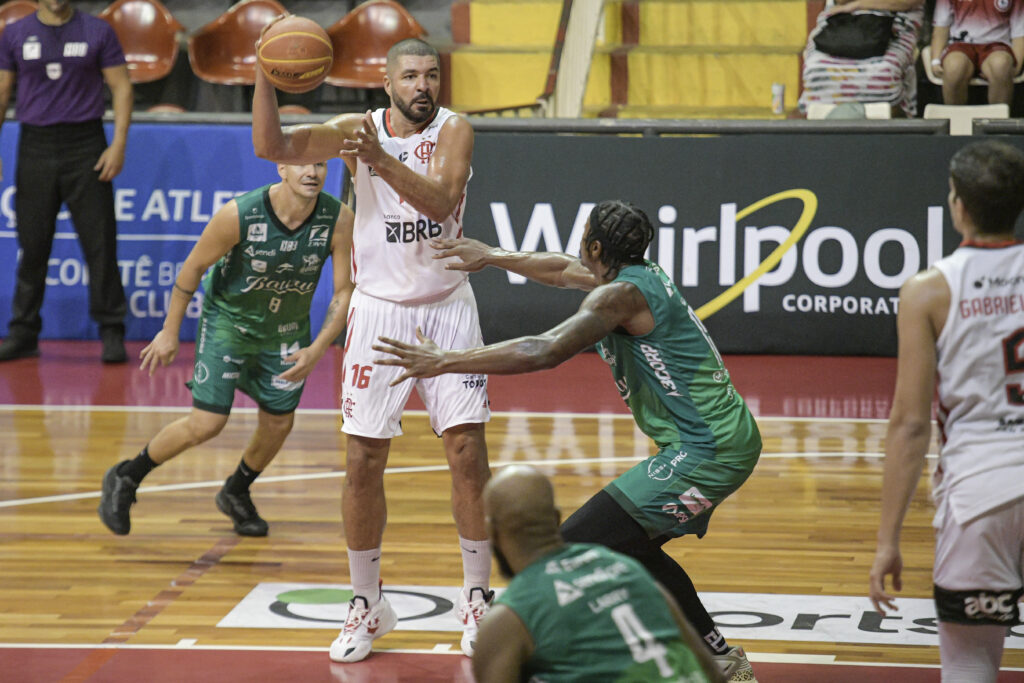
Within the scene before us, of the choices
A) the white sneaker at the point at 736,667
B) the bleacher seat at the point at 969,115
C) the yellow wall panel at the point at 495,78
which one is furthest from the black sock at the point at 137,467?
the yellow wall panel at the point at 495,78

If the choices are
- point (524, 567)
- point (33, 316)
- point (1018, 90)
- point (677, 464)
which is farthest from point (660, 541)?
point (1018, 90)

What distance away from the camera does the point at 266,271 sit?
6367 mm

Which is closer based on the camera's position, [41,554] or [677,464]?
[677,464]

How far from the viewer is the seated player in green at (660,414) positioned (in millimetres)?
4230

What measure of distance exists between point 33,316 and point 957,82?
7.32 m

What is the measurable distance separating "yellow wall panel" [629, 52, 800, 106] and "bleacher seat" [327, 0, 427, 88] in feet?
7.40

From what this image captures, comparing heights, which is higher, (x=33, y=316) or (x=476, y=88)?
(x=476, y=88)

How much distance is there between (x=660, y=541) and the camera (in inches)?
175

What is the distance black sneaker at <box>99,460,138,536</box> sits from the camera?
20.1 feet

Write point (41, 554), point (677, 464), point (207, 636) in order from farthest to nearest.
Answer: point (41, 554), point (207, 636), point (677, 464)

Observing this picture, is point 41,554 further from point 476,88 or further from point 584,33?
point 476,88

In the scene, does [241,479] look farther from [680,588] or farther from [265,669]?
[680,588]

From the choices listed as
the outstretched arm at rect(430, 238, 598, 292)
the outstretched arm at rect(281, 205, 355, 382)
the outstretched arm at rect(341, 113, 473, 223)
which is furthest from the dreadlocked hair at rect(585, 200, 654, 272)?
the outstretched arm at rect(281, 205, 355, 382)

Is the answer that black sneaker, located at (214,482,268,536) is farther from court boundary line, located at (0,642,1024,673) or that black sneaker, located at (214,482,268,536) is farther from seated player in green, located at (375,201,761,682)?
seated player in green, located at (375,201,761,682)
